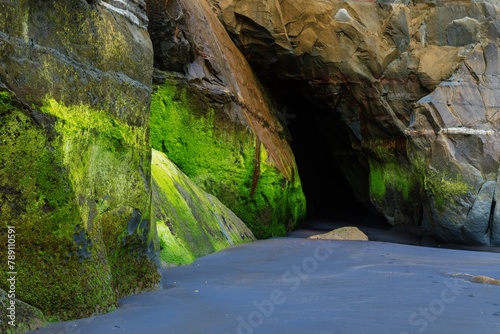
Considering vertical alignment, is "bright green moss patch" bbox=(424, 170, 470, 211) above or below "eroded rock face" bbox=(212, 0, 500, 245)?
below

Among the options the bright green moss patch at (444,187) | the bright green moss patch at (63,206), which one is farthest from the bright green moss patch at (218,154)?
the bright green moss patch at (63,206)

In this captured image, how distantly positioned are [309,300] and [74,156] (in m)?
1.88

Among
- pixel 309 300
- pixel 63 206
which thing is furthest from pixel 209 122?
pixel 63 206

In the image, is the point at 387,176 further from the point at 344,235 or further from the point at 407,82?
the point at 344,235

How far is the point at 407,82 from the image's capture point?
41.2ft

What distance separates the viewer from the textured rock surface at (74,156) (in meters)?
2.99

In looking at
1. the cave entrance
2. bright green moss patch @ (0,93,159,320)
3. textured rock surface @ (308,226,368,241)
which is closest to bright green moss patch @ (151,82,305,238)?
textured rock surface @ (308,226,368,241)

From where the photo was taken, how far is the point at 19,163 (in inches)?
117

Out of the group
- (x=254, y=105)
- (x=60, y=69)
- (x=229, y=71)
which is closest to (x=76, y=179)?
(x=60, y=69)

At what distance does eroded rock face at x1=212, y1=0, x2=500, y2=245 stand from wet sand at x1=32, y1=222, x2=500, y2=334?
15.5 feet

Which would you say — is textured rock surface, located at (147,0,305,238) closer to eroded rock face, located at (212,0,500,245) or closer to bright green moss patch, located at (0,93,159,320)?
eroded rock face, located at (212,0,500,245)

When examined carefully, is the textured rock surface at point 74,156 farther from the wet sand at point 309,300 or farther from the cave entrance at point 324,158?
the cave entrance at point 324,158

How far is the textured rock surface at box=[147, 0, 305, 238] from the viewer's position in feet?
32.1

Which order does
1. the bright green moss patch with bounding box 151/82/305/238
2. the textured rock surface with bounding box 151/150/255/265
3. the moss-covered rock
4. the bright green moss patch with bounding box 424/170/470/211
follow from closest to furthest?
1. the moss-covered rock
2. the textured rock surface with bounding box 151/150/255/265
3. the bright green moss patch with bounding box 151/82/305/238
4. the bright green moss patch with bounding box 424/170/470/211
